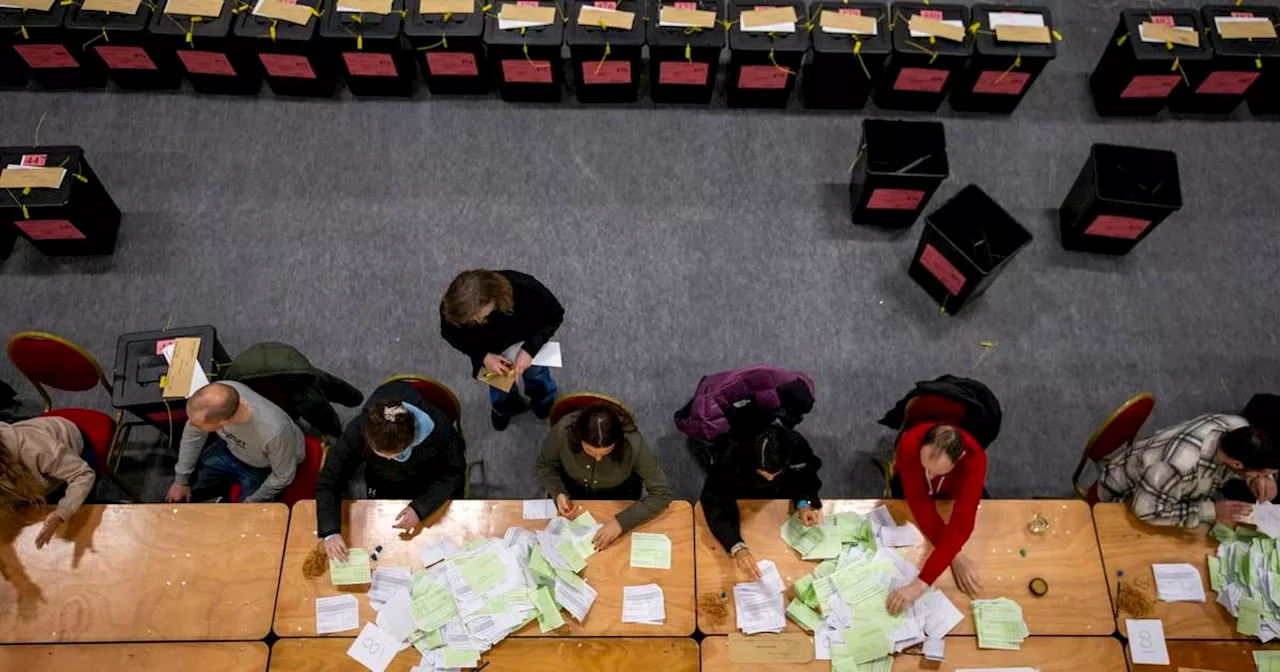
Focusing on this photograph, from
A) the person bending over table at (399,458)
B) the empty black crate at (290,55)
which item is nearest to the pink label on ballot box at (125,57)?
the empty black crate at (290,55)

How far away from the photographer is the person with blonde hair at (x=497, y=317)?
9.95ft

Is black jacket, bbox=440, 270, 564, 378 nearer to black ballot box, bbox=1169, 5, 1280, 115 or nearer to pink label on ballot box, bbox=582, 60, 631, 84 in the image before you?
pink label on ballot box, bbox=582, 60, 631, 84

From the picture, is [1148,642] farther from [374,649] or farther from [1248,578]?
[374,649]

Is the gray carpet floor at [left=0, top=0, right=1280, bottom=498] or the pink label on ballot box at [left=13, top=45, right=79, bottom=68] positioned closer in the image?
the gray carpet floor at [left=0, top=0, right=1280, bottom=498]

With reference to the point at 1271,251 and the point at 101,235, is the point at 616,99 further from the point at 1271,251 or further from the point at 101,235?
the point at 1271,251

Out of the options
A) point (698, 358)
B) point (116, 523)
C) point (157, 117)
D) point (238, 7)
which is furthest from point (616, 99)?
point (116, 523)

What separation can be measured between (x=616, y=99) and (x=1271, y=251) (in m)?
3.36

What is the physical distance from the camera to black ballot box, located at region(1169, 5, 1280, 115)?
4531 millimetres

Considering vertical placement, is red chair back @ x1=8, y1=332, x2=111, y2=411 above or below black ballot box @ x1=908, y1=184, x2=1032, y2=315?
above

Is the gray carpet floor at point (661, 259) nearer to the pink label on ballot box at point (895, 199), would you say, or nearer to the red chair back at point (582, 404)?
the pink label on ballot box at point (895, 199)

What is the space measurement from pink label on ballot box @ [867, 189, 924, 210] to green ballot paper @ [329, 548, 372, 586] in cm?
279

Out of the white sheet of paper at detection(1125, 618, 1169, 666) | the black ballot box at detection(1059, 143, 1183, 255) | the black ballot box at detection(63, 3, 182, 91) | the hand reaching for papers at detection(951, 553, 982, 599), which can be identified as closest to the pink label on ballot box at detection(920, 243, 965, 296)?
the black ballot box at detection(1059, 143, 1183, 255)

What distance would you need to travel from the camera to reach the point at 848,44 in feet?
14.8

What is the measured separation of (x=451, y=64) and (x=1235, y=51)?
12.9 feet
